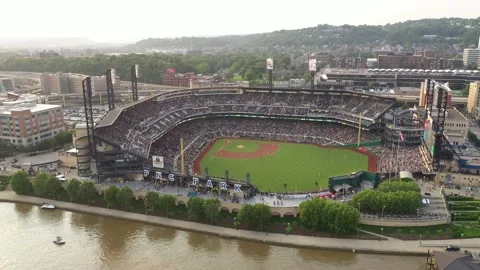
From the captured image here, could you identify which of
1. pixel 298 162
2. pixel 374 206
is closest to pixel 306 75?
pixel 298 162

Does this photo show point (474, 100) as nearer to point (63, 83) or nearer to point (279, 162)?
point (279, 162)

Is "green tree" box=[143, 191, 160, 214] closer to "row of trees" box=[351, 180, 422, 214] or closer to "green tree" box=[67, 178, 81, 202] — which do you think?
"green tree" box=[67, 178, 81, 202]

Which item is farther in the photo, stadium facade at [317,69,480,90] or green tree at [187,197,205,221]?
stadium facade at [317,69,480,90]

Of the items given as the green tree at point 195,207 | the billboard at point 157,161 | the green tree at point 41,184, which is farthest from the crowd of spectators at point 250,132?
the green tree at point 195,207

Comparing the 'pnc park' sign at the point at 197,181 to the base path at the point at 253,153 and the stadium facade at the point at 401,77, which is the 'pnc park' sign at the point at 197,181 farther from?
the stadium facade at the point at 401,77

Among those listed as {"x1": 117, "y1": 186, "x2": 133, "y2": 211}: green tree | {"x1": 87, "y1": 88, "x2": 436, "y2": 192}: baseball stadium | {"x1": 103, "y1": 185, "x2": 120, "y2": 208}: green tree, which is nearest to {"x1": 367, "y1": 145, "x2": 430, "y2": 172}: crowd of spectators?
{"x1": 87, "y1": 88, "x2": 436, "y2": 192}: baseball stadium

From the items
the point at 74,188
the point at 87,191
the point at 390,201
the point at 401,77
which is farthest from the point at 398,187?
the point at 401,77

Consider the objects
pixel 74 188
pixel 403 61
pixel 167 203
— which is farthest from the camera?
pixel 403 61
